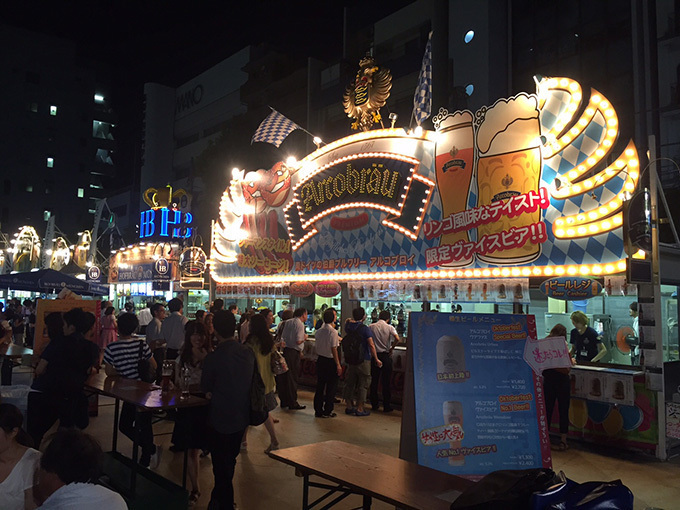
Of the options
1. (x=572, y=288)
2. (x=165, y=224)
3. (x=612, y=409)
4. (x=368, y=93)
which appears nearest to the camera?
(x=612, y=409)

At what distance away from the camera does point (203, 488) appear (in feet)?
20.2

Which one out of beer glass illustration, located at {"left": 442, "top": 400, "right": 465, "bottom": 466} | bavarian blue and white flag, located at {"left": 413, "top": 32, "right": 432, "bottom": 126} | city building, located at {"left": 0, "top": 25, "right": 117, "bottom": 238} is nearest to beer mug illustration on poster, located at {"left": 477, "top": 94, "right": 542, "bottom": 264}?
bavarian blue and white flag, located at {"left": 413, "top": 32, "right": 432, "bottom": 126}

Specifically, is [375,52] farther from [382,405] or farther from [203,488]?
[203,488]

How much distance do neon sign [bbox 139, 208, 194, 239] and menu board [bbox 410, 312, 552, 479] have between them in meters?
25.8

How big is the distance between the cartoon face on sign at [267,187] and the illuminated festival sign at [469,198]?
59mm

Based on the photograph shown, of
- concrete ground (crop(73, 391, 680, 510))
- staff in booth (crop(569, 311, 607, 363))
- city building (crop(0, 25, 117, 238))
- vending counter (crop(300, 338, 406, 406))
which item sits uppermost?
city building (crop(0, 25, 117, 238))

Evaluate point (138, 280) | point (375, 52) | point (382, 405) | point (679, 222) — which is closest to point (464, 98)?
point (375, 52)

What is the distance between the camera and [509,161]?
10164mm

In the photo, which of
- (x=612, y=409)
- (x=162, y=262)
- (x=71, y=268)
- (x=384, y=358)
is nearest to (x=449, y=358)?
(x=612, y=409)

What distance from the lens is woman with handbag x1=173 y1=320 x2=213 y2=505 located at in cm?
568

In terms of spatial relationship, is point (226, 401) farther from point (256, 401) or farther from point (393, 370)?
point (393, 370)

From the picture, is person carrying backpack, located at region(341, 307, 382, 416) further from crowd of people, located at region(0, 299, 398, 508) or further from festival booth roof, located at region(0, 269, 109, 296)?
festival booth roof, located at region(0, 269, 109, 296)

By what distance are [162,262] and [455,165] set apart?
15.6m

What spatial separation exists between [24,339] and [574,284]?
66.7 ft
